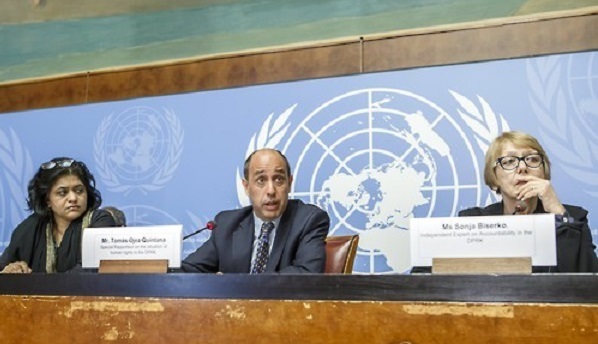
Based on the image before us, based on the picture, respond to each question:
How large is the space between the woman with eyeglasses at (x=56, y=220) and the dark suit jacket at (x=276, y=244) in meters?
0.49

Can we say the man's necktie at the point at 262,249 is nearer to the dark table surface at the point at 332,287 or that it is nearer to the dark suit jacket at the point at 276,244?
the dark suit jacket at the point at 276,244

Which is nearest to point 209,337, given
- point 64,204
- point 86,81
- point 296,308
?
point 296,308

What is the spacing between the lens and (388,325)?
3.34 ft

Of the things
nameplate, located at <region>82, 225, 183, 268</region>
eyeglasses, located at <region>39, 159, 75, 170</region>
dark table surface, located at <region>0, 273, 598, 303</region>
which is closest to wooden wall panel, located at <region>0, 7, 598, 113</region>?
eyeglasses, located at <region>39, 159, 75, 170</region>

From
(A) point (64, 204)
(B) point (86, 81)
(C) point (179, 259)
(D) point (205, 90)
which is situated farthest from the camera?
(B) point (86, 81)

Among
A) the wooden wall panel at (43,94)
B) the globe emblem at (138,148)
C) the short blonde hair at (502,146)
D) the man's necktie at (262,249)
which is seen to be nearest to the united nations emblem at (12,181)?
the wooden wall panel at (43,94)

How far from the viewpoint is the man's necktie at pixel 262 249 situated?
2121 millimetres

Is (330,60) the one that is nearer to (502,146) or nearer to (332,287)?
(502,146)

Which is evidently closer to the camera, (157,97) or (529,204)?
(529,204)

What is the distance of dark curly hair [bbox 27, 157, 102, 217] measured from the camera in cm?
261

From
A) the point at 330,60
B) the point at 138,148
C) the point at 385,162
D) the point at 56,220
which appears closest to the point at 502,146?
the point at 385,162

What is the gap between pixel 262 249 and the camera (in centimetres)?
215

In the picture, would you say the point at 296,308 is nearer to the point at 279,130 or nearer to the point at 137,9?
the point at 279,130

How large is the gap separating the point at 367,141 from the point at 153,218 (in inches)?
49.8
